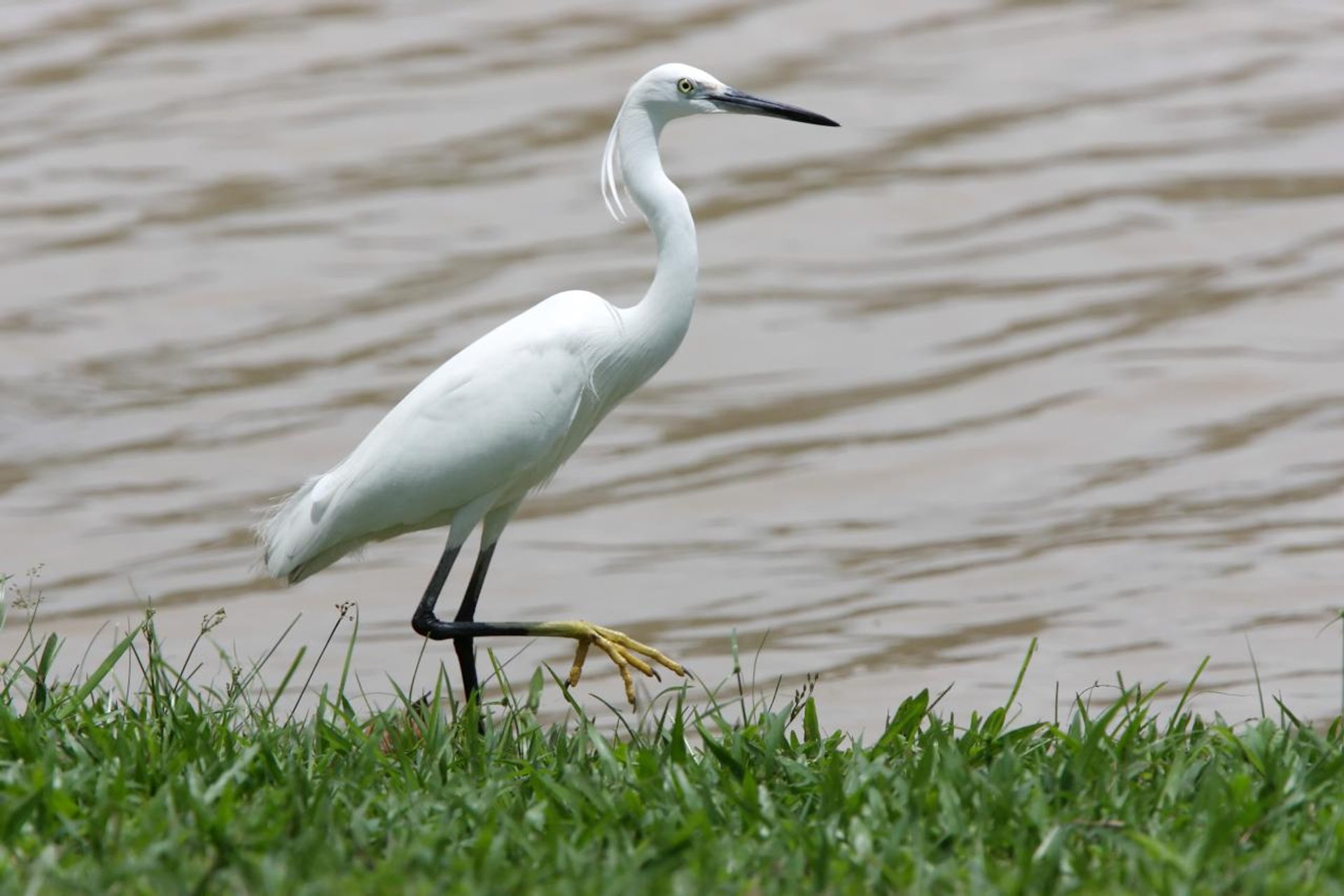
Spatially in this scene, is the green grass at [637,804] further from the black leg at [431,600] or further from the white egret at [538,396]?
the black leg at [431,600]

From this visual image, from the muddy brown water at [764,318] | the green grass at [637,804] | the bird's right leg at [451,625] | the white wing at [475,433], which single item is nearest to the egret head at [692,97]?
the white wing at [475,433]

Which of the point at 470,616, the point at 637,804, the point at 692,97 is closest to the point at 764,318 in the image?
the point at 470,616

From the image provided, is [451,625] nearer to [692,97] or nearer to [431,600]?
[431,600]

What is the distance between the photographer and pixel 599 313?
5.35 meters

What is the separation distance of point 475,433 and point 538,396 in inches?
7.6

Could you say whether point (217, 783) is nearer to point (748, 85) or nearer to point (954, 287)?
point (954, 287)

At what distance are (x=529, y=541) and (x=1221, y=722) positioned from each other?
4.40 m

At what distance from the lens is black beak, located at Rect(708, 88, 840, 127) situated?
514 cm

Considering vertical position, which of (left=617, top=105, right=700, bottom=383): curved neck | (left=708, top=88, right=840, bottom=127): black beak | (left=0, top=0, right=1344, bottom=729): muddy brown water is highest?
(left=708, top=88, right=840, bottom=127): black beak

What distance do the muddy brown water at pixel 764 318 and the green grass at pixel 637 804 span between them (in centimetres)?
145

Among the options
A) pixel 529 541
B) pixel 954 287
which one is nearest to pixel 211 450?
pixel 529 541

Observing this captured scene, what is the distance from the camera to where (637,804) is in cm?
370

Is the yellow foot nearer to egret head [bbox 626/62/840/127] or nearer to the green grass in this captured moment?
the green grass

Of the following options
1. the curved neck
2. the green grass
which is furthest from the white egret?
the green grass
